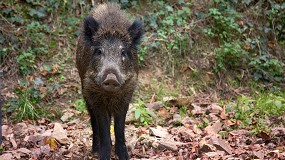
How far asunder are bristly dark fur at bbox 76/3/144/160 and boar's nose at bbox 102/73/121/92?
24 cm

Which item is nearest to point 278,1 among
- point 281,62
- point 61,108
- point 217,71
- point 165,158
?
point 281,62

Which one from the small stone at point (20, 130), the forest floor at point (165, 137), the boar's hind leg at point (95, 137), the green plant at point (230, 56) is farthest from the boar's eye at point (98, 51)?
the green plant at point (230, 56)

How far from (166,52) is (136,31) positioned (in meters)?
3.60

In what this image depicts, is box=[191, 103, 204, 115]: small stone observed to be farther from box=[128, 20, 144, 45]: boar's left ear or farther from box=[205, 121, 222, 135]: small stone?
box=[128, 20, 144, 45]: boar's left ear

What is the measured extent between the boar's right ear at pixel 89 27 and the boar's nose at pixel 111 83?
849 mm

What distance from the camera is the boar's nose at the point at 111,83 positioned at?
4918 millimetres

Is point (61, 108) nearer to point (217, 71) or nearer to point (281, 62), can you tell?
point (217, 71)

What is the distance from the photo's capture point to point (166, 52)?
9273mm

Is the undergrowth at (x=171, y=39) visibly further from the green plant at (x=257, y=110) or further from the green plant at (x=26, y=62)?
the green plant at (x=257, y=110)

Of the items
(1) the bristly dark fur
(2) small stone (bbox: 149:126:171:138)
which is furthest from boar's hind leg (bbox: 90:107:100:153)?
(2) small stone (bbox: 149:126:171:138)

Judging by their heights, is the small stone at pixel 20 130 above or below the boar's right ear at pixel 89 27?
below

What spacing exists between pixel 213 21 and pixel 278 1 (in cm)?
152

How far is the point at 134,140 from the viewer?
620cm

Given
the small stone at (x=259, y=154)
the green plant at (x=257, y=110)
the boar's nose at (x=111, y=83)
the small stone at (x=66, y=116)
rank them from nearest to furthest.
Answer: the boar's nose at (x=111, y=83), the small stone at (x=259, y=154), the green plant at (x=257, y=110), the small stone at (x=66, y=116)
